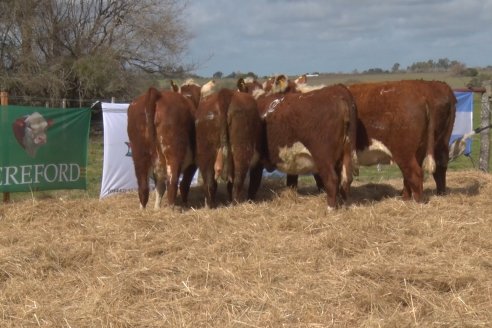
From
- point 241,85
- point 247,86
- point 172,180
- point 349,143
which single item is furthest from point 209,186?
point 247,86

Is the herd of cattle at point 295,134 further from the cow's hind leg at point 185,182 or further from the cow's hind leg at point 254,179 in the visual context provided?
the cow's hind leg at point 254,179

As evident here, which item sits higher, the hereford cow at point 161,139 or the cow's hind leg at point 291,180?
the hereford cow at point 161,139

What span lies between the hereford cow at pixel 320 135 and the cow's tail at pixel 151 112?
1.41 metres

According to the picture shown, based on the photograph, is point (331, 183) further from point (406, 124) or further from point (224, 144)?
point (224, 144)

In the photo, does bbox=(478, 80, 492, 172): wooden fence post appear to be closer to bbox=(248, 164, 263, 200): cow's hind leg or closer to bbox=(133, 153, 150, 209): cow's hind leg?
bbox=(248, 164, 263, 200): cow's hind leg

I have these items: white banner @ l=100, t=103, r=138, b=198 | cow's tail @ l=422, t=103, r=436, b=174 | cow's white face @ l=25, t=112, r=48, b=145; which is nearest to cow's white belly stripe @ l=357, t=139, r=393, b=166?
cow's tail @ l=422, t=103, r=436, b=174

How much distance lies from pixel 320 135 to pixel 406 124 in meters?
1.05

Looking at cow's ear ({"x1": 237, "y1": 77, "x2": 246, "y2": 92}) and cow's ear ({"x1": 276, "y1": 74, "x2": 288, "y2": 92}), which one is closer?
cow's ear ({"x1": 276, "y1": 74, "x2": 288, "y2": 92})

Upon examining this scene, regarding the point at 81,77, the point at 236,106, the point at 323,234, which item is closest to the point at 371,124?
the point at 236,106

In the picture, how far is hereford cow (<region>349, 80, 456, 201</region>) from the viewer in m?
7.65

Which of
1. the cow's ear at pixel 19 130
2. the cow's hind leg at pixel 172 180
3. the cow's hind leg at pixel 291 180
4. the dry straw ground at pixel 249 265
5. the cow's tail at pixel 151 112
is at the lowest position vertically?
the dry straw ground at pixel 249 265

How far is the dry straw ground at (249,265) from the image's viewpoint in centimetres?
423

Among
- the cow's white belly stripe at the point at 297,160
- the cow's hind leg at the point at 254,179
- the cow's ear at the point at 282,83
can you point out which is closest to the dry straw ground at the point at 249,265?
the cow's white belly stripe at the point at 297,160

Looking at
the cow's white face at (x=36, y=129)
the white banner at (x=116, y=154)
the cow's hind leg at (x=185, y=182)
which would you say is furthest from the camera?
the white banner at (x=116, y=154)
